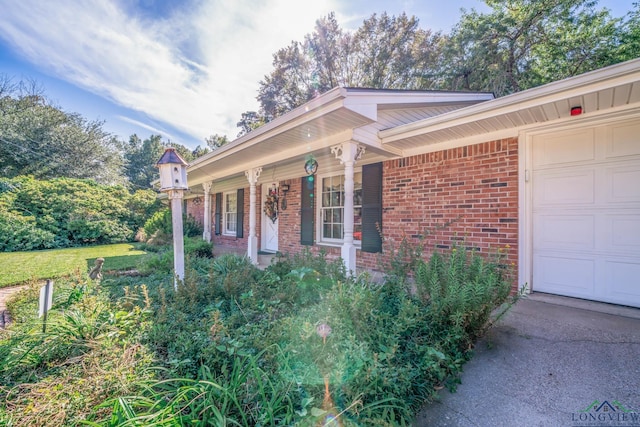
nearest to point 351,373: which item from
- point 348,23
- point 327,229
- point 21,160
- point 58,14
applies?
point 327,229

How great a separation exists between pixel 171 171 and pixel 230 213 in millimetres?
6456

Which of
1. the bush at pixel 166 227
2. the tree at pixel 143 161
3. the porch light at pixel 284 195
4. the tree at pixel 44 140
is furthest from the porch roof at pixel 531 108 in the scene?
the tree at pixel 143 161

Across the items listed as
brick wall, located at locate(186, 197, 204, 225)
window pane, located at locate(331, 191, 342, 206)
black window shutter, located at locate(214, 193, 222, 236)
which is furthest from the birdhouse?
brick wall, located at locate(186, 197, 204, 225)

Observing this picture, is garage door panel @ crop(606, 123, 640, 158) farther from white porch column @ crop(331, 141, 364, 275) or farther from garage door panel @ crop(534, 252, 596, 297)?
white porch column @ crop(331, 141, 364, 275)

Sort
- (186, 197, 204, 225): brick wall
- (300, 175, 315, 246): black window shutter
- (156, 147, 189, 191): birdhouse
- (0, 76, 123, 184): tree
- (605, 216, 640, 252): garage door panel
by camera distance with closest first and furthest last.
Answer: (605, 216, 640, 252): garage door panel
(156, 147, 189, 191): birdhouse
(300, 175, 315, 246): black window shutter
(186, 197, 204, 225): brick wall
(0, 76, 123, 184): tree

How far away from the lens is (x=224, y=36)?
5.34 m

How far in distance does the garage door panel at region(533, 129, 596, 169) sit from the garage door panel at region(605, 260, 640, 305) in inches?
47.2

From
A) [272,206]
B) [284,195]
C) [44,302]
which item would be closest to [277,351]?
[44,302]

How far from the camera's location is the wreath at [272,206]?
25.2 feet

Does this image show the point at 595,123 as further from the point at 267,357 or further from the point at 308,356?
the point at 267,357

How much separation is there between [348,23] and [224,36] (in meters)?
12.9

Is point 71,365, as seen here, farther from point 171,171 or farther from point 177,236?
point 171,171

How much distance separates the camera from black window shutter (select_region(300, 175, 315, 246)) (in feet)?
21.0

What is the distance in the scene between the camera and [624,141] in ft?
9.87
